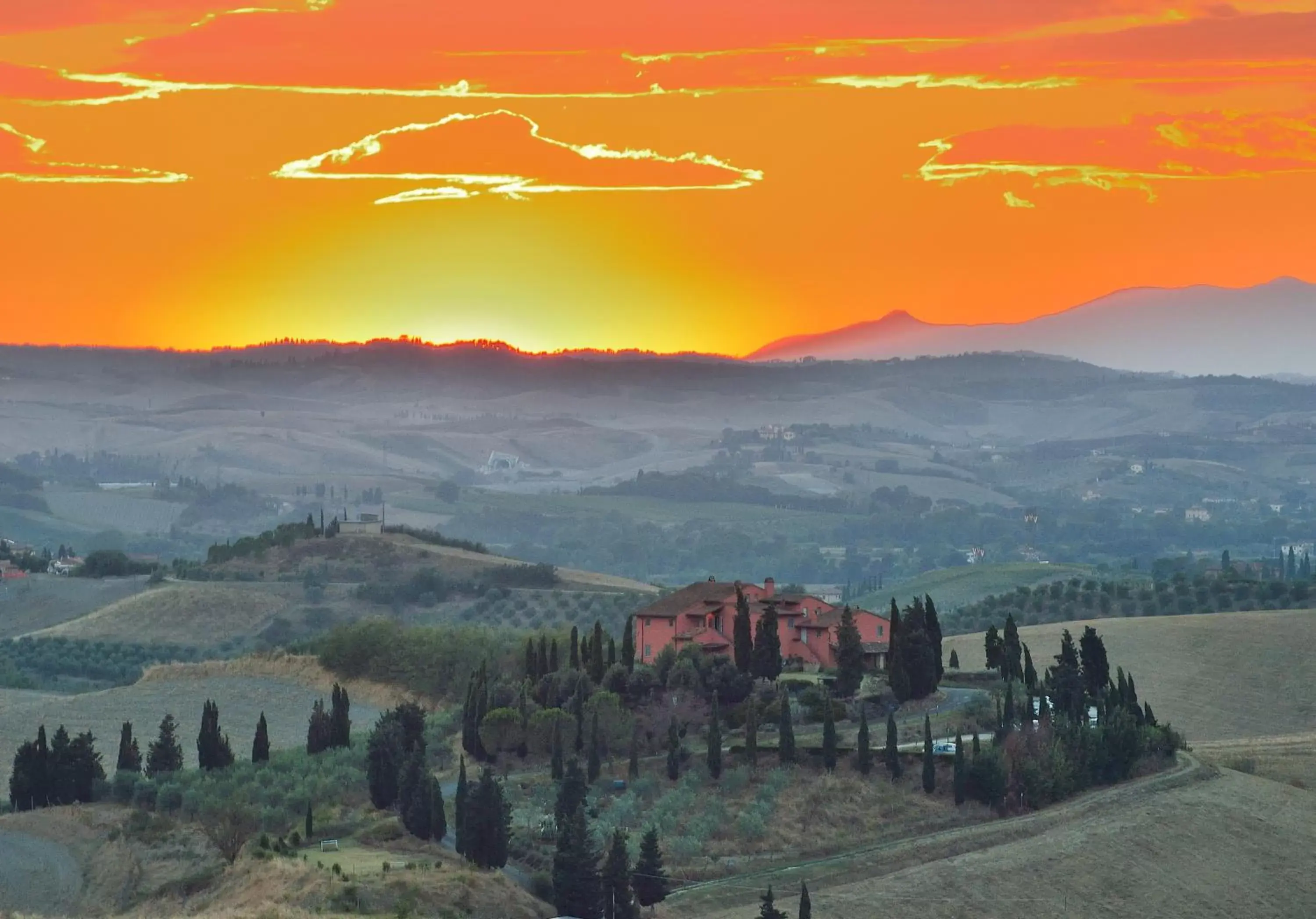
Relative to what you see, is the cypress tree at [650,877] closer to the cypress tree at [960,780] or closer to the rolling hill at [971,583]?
the cypress tree at [960,780]

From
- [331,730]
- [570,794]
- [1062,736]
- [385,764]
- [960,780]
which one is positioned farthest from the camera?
[331,730]

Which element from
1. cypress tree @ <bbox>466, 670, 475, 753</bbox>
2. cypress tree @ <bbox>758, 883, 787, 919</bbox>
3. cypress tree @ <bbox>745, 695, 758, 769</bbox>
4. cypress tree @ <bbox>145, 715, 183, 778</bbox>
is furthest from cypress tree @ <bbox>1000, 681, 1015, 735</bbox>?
cypress tree @ <bbox>145, 715, 183, 778</bbox>

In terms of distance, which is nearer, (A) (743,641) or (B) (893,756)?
(B) (893,756)

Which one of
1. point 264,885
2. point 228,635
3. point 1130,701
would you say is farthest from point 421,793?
point 228,635

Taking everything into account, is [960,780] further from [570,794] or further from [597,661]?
[597,661]

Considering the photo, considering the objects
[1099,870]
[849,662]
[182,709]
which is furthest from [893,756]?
[182,709]

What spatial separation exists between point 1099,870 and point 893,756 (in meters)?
7.80

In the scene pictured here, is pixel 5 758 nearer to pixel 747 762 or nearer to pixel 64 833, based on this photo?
pixel 64 833

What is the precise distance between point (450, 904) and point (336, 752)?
25.3 m

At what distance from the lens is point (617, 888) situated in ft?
176

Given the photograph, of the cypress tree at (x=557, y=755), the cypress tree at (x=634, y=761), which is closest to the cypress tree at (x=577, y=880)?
the cypress tree at (x=634, y=761)

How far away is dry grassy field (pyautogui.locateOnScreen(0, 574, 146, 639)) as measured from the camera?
147125mm

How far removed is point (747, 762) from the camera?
66938 mm

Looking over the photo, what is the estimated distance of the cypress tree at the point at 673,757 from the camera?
66375 mm
